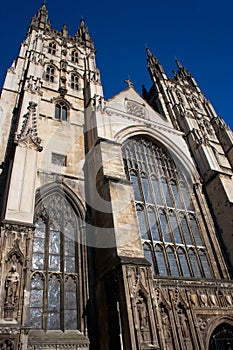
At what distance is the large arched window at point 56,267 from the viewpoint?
25.4 feet

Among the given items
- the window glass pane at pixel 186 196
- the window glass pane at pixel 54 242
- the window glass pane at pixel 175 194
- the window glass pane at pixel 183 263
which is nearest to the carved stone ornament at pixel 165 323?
the window glass pane at pixel 183 263

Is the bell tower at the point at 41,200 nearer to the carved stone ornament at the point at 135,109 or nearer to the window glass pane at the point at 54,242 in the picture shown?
the window glass pane at the point at 54,242

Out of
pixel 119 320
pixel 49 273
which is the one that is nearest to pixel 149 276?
pixel 119 320

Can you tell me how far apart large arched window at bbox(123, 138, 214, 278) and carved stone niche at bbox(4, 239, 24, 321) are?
498cm

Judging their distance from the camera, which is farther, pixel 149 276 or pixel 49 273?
pixel 49 273

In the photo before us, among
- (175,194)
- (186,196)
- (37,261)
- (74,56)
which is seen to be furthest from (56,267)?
(74,56)

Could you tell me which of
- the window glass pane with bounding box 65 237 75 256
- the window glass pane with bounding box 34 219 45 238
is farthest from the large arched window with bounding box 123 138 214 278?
the window glass pane with bounding box 34 219 45 238

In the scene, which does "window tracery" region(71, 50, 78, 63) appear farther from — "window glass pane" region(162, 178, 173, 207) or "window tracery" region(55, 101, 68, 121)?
"window glass pane" region(162, 178, 173, 207)

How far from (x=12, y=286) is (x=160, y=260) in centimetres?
571

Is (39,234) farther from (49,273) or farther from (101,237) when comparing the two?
(101,237)

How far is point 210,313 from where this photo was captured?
8414mm

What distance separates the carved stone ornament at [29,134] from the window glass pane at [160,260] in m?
5.71

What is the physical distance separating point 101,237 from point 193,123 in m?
11.8

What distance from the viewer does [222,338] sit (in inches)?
326
